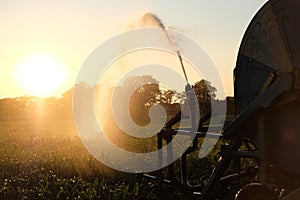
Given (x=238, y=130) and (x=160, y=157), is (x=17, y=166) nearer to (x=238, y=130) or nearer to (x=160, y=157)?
(x=160, y=157)

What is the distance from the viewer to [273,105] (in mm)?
5551

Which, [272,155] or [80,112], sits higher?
[80,112]

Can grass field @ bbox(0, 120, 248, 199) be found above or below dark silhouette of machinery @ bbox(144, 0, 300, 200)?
below

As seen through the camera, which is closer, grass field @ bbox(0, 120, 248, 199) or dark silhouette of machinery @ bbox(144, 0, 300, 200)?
dark silhouette of machinery @ bbox(144, 0, 300, 200)

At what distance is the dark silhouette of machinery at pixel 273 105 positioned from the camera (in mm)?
→ 5461

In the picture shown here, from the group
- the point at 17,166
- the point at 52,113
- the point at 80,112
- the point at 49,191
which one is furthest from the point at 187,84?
the point at 52,113

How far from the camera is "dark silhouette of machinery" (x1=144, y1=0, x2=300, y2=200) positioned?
5461mm

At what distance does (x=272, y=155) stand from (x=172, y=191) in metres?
4.05

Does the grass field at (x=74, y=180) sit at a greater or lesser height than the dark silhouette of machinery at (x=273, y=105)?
lesser

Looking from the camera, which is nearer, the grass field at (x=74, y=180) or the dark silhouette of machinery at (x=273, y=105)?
the dark silhouette of machinery at (x=273, y=105)

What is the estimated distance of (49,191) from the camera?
957cm

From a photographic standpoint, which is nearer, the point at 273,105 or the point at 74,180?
the point at 273,105

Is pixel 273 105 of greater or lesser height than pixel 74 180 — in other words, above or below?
above

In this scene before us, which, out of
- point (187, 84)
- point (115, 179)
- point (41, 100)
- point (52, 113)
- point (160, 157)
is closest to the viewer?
point (187, 84)
